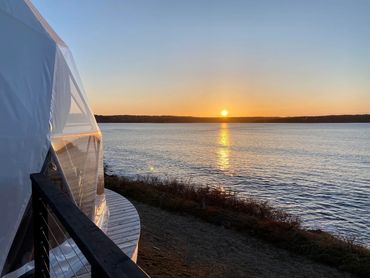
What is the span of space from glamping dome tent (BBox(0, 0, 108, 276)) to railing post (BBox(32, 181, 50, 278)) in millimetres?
371

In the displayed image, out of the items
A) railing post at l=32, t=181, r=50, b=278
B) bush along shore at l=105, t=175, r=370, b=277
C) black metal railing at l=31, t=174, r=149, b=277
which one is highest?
black metal railing at l=31, t=174, r=149, b=277

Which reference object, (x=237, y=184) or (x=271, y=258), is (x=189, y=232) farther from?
(x=237, y=184)

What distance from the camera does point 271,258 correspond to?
9375 mm

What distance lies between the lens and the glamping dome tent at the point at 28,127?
336 centimetres

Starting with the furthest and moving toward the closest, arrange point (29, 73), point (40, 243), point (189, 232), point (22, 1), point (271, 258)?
1. point (189, 232)
2. point (271, 258)
3. point (22, 1)
4. point (29, 73)
5. point (40, 243)

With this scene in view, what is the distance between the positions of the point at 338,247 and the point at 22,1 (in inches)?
372

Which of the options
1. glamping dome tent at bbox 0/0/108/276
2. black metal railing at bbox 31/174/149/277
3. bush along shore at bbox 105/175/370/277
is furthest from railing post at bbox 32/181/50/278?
bush along shore at bbox 105/175/370/277

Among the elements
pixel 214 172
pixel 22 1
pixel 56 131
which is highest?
pixel 22 1

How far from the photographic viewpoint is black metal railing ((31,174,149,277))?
53.8 inches

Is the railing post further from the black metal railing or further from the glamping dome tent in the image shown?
the glamping dome tent

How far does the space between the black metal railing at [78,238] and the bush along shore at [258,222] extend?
26.0ft

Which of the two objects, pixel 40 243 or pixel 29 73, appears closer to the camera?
pixel 40 243

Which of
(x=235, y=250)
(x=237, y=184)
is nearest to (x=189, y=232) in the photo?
(x=235, y=250)

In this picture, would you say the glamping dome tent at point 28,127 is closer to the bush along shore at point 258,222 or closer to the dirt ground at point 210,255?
the dirt ground at point 210,255
